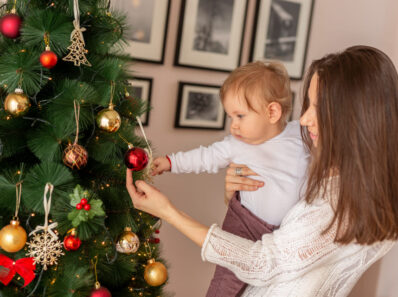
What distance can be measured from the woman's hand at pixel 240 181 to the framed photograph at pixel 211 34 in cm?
66

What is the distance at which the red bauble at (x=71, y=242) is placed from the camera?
1.07 m

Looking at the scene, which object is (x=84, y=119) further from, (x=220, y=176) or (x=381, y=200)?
(x=220, y=176)

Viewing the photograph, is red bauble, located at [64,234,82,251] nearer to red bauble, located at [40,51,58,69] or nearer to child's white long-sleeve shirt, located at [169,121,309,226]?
red bauble, located at [40,51,58,69]

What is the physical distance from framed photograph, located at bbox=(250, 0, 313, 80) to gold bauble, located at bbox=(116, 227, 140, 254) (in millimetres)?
1383

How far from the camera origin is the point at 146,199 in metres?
1.26

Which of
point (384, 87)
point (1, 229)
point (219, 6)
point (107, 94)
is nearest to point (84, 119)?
point (107, 94)

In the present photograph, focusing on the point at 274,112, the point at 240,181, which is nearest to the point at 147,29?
the point at 274,112

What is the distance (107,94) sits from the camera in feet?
3.81

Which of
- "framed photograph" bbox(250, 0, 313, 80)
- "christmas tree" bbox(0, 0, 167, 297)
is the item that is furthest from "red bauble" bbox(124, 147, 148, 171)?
"framed photograph" bbox(250, 0, 313, 80)

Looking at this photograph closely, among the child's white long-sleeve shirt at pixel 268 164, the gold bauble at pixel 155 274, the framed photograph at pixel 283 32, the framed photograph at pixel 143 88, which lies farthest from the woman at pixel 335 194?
the framed photograph at pixel 283 32

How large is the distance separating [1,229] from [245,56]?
1.58m

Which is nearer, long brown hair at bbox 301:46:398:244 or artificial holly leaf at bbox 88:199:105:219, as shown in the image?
artificial holly leaf at bbox 88:199:105:219

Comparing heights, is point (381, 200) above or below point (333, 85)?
below

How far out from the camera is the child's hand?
1.59 meters
